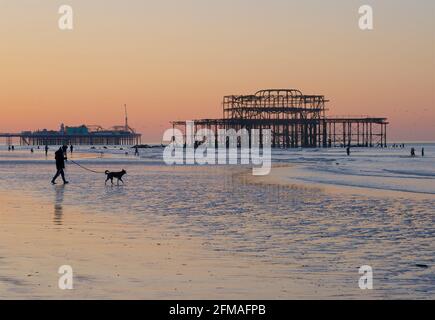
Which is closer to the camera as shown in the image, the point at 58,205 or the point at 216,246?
the point at 216,246

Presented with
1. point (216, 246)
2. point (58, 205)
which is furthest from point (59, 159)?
point (216, 246)

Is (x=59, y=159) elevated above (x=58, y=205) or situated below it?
above

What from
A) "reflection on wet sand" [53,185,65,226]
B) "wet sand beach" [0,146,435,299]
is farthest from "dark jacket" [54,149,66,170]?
"wet sand beach" [0,146,435,299]

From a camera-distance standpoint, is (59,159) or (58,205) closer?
(58,205)

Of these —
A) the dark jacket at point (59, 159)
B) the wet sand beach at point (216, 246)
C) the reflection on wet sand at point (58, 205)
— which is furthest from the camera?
the dark jacket at point (59, 159)

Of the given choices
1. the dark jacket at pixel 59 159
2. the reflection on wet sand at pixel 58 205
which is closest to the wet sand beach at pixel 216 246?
the reflection on wet sand at pixel 58 205

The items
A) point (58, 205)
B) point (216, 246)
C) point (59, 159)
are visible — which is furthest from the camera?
point (59, 159)

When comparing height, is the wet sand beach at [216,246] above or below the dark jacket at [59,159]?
below

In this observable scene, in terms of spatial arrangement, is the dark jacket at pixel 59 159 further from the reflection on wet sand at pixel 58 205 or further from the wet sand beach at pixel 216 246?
the wet sand beach at pixel 216 246

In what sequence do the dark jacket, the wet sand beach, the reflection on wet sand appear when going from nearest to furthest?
the wet sand beach → the reflection on wet sand → the dark jacket

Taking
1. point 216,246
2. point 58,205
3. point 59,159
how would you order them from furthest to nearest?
point 59,159
point 58,205
point 216,246

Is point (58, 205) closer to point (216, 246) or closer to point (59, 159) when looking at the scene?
point (216, 246)

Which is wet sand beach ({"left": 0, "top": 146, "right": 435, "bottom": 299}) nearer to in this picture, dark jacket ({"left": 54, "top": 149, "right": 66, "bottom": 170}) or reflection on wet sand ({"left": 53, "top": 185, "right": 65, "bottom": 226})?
reflection on wet sand ({"left": 53, "top": 185, "right": 65, "bottom": 226})

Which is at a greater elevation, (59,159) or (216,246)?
(59,159)
